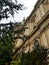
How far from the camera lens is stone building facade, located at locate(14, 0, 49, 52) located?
78.8 feet

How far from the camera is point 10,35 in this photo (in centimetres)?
1087

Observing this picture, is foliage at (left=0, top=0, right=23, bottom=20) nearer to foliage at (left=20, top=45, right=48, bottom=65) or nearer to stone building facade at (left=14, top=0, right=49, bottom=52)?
foliage at (left=20, top=45, right=48, bottom=65)

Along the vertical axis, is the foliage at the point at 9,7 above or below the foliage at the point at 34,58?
above

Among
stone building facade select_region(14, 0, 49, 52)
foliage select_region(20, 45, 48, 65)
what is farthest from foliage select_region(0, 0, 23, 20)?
stone building facade select_region(14, 0, 49, 52)

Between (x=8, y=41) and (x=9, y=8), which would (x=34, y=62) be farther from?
(x=9, y=8)

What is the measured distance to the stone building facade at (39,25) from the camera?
24.0 metres

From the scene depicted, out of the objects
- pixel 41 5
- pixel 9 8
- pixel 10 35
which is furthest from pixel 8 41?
pixel 41 5

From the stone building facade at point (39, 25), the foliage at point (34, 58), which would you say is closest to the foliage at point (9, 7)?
the foliage at point (34, 58)

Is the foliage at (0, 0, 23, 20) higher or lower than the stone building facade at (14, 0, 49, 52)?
higher

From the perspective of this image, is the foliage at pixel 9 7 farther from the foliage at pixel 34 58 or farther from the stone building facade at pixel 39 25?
the stone building facade at pixel 39 25

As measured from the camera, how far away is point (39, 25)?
83.5 feet

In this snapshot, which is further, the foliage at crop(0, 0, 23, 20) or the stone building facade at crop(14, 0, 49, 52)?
the stone building facade at crop(14, 0, 49, 52)

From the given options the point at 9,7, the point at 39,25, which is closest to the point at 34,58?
the point at 9,7

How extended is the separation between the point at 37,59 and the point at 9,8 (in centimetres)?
508
